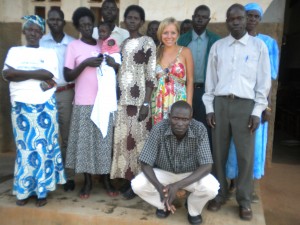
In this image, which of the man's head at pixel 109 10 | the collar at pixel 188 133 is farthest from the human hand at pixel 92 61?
the collar at pixel 188 133

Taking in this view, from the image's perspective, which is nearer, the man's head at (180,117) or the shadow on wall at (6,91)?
the man's head at (180,117)

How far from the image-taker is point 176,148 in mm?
2848

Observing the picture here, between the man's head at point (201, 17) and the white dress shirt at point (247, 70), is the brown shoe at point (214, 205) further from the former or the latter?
the man's head at point (201, 17)

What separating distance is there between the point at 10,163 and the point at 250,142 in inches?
149

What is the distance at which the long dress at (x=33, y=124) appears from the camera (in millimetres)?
2951

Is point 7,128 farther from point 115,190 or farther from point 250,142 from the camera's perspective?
point 250,142

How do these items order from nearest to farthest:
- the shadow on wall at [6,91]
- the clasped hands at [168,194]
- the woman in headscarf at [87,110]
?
the clasped hands at [168,194] < the woman in headscarf at [87,110] < the shadow on wall at [6,91]

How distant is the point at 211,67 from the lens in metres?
2.99

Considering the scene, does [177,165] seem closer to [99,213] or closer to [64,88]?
[99,213]

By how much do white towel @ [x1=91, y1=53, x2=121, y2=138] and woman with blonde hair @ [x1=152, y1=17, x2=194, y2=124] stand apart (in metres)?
0.42

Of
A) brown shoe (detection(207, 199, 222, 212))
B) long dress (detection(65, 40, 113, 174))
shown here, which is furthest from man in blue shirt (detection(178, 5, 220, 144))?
long dress (detection(65, 40, 113, 174))

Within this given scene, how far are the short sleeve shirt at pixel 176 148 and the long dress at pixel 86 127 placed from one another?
541mm

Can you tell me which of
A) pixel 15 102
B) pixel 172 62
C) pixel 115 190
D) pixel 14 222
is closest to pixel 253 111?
pixel 172 62

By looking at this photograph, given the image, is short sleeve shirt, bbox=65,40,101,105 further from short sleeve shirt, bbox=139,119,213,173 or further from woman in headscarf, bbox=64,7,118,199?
short sleeve shirt, bbox=139,119,213,173
